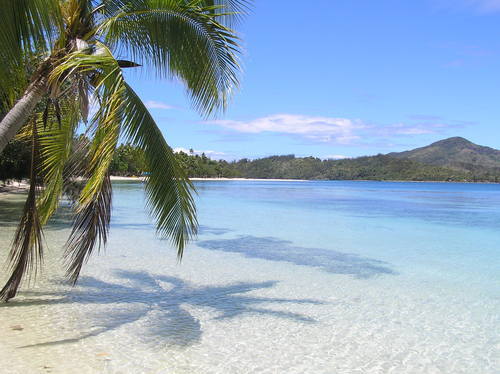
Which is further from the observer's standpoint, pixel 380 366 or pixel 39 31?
pixel 380 366

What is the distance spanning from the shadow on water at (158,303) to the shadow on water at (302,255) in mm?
2297

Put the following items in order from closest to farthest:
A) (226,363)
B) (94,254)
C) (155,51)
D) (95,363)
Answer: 1. (95,363)
2. (226,363)
3. (155,51)
4. (94,254)

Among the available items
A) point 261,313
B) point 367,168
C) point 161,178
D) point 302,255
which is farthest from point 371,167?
point 161,178

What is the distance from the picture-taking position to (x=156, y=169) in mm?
4254

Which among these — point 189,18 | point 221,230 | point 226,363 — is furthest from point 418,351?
point 221,230

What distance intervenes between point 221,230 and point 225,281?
26.3ft

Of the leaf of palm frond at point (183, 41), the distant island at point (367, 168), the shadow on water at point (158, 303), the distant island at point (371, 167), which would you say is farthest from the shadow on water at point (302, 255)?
the distant island at point (371, 167)

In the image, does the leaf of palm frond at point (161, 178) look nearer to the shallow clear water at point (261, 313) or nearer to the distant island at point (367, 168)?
the shallow clear water at point (261, 313)

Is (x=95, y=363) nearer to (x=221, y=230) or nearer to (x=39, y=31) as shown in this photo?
(x=39, y=31)

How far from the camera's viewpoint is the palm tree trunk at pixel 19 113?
388cm

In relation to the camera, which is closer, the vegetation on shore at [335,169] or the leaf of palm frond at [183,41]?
the leaf of palm frond at [183,41]

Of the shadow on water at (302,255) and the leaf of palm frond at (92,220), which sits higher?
the leaf of palm frond at (92,220)

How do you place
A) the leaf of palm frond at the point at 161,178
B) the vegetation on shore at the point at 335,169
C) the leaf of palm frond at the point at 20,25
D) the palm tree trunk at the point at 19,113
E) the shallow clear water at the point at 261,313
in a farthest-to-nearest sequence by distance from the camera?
the vegetation on shore at the point at 335,169
the shallow clear water at the point at 261,313
the leaf of palm frond at the point at 161,178
the palm tree trunk at the point at 19,113
the leaf of palm frond at the point at 20,25

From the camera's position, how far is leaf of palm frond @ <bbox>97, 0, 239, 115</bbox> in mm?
4637
